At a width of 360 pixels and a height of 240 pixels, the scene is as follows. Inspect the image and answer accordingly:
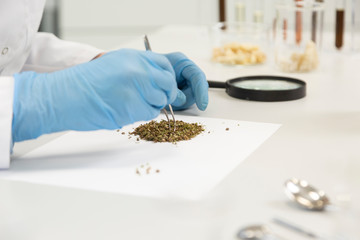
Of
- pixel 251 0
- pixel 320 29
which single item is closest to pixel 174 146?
pixel 320 29

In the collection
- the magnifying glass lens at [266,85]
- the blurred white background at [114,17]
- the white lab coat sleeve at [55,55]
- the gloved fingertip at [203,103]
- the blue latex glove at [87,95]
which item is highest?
the blue latex glove at [87,95]

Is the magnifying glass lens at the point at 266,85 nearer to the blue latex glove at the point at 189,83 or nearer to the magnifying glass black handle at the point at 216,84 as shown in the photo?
the magnifying glass black handle at the point at 216,84

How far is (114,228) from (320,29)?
1504mm

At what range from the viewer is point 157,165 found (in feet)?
3.67

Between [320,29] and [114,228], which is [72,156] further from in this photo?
[320,29]

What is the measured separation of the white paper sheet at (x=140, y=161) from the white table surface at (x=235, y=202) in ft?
0.09

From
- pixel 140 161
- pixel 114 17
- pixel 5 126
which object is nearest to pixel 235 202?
pixel 140 161

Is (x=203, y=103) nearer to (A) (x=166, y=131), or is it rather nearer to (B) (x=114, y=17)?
(A) (x=166, y=131)

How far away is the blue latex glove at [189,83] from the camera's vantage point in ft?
4.74

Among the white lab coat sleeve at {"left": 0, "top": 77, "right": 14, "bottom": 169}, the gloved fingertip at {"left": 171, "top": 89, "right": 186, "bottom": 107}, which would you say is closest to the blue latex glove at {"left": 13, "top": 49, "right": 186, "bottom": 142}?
the white lab coat sleeve at {"left": 0, "top": 77, "right": 14, "bottom": 169}

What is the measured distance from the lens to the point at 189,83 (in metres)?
1.51

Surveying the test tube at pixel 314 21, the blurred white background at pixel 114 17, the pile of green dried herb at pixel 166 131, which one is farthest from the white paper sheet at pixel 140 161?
the blurred white background at pixel 114 17

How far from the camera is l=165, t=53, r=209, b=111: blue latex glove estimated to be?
1.44 meters

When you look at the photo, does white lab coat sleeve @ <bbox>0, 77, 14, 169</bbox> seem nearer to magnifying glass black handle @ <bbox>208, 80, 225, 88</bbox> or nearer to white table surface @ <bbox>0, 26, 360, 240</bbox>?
white table surface @ <bbox>0, 26, 360, 240</bbox>
